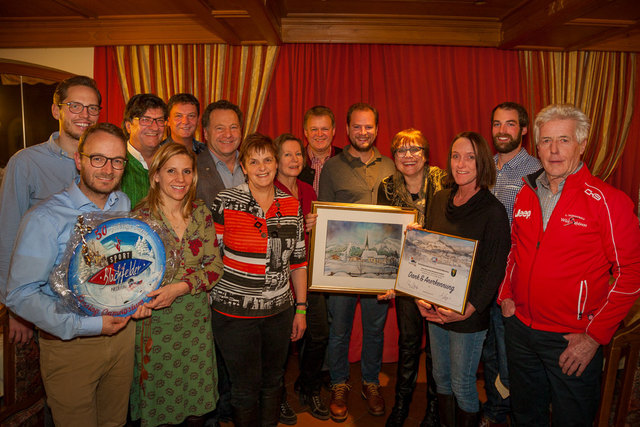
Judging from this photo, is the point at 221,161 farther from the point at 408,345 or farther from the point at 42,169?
the point at 408,345

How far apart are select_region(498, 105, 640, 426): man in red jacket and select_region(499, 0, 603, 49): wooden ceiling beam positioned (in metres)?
2.08

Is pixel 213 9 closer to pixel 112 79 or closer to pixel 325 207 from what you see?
pixel 112 79

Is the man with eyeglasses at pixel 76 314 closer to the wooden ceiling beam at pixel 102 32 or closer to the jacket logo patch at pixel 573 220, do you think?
the jacket logo patch at pixel 573 220

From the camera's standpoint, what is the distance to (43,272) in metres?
1.62

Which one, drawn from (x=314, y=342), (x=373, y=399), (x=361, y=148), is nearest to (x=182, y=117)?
(x=361, y=148)

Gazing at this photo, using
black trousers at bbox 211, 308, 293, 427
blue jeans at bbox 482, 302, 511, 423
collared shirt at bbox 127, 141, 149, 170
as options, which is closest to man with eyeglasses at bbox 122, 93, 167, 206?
collared shirt at bbox 127, 141, 149, 170

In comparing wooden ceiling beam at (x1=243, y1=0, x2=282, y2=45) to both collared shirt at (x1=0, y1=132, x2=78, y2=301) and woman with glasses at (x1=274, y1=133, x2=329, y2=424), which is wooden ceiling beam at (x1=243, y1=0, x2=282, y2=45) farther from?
collared shirt at (x1=0, y1=132, x2=78, y2=301)

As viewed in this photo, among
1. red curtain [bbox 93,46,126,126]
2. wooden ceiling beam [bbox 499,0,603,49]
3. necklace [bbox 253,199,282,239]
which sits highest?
wooden ceiling beam [bbox 499,0,603,49]

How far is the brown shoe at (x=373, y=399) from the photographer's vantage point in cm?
304

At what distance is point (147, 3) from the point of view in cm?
395

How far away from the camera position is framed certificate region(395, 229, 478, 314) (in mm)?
2078

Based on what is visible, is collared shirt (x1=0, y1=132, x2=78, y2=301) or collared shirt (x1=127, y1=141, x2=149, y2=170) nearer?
collared shirt (x1=0, y1=132, x2=78, y2=301)

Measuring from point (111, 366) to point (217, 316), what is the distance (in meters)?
0.60

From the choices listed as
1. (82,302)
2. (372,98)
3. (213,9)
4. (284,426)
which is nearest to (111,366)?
(82,302)
